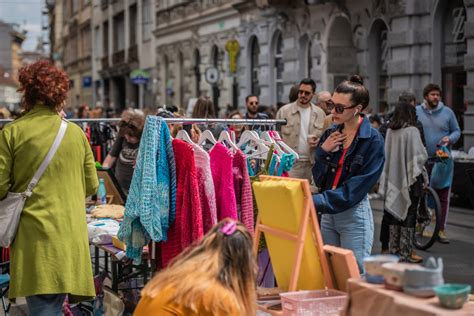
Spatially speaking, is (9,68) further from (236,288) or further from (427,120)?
(236,288)

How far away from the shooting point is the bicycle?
11.2m

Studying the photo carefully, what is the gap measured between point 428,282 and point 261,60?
2630 centimetres

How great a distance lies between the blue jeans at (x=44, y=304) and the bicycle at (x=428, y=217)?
6.02 metres

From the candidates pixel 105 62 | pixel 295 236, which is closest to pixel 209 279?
pixel 295 236

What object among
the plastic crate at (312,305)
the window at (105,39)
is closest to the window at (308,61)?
the plastic crate at (312,305)

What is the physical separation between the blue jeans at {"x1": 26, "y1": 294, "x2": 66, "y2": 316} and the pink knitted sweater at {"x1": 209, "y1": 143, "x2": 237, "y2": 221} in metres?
1.31

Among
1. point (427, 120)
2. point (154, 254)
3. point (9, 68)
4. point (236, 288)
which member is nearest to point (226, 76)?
point (427, 120)

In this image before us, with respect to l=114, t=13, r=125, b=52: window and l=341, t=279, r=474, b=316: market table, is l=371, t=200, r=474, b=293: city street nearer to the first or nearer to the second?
l=341, t=279, r=474, b=316: market table

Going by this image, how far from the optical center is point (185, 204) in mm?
6477

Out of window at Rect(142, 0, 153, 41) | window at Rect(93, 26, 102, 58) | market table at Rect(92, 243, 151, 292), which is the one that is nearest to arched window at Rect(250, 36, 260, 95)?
window at Rect(142, 0, 153, 41)

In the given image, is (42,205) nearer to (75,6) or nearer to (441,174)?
(441,174)

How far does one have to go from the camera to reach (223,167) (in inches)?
261

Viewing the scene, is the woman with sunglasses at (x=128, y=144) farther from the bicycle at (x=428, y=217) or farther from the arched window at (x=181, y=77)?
the arched window at (x=181, y=77)

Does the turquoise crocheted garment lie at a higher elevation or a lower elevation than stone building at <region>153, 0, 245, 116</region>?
lower
